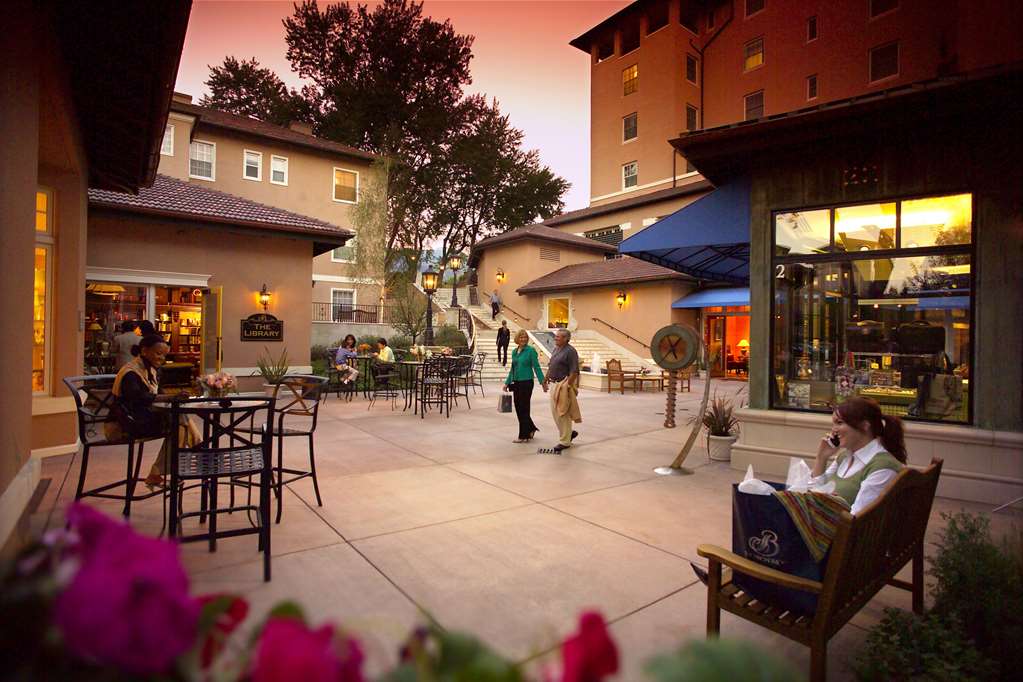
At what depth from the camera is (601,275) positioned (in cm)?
2362

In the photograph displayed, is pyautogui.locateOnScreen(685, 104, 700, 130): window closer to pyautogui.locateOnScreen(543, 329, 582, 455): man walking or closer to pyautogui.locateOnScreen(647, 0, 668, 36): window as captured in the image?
pyautogui.locateOnScreen(647, 0, 668, 36): window

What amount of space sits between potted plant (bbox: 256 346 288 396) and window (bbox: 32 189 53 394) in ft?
17.9

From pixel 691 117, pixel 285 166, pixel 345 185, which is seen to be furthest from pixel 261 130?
pixel 691 117

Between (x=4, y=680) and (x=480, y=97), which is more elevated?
(x=480, y=97)

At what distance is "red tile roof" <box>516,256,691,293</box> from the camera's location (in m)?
21.2

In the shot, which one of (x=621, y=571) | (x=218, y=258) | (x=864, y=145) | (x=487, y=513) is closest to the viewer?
(x=621, y=571)

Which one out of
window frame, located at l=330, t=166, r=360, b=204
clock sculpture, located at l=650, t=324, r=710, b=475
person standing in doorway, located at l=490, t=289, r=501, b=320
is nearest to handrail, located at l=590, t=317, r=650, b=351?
person standing in doorway, located at l=490, t=289, r=501, b=320

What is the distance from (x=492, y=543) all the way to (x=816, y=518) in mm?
2465

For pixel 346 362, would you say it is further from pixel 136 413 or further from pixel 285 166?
pixel 285 166

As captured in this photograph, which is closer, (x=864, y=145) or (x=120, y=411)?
(x=120, y=411)

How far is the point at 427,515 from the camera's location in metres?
4.91

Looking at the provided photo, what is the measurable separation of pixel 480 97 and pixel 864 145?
3036cm

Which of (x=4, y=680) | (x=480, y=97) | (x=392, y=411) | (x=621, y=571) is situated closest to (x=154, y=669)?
(x=4, y=680)

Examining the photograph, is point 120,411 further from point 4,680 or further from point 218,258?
point 218,258
